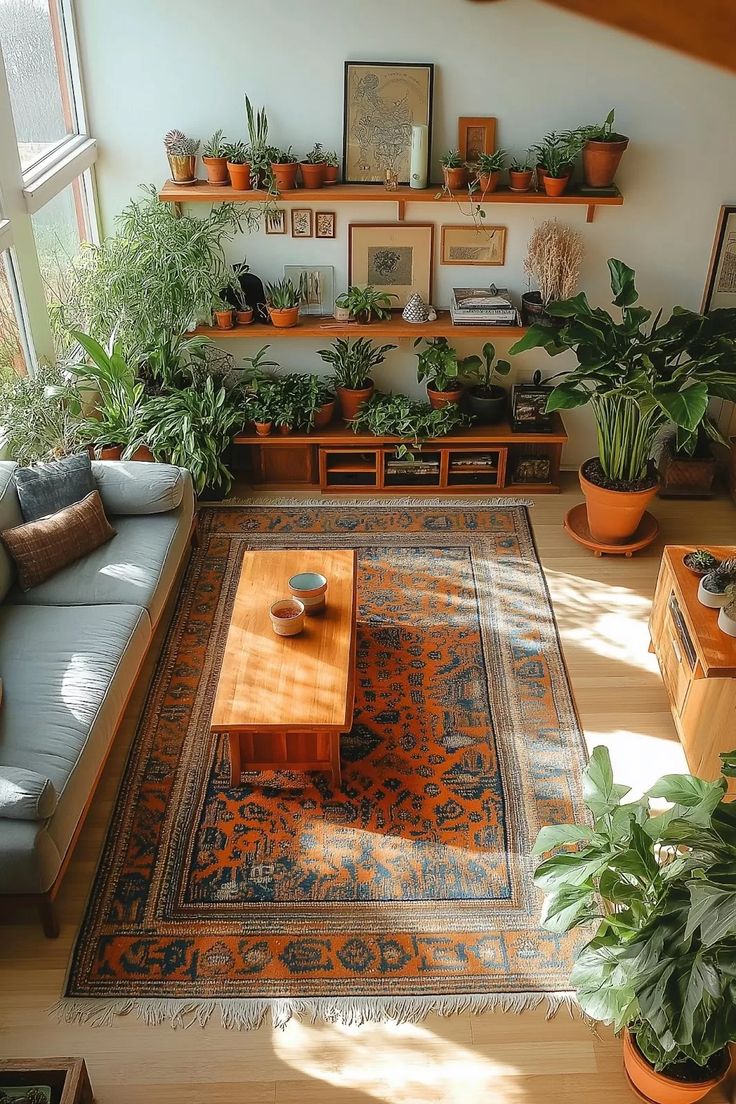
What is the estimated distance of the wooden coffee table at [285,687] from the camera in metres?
3.48

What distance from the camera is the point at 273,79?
4.91 m

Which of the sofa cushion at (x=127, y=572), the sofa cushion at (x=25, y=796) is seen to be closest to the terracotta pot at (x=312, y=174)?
the sofa cushion at (x=127, y=572)

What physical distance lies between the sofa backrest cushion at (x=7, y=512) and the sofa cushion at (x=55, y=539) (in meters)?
0.04

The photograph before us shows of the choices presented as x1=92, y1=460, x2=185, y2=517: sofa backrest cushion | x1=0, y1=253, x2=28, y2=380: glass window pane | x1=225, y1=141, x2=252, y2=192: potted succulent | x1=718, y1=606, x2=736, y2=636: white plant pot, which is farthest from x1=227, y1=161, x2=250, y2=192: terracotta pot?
x1=718, y1=606, x2=736, y2=636: white plant pot

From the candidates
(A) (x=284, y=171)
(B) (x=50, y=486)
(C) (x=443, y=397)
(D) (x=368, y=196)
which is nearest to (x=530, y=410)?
(C) (x=443, y=397)

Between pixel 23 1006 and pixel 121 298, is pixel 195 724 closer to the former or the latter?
pixel 23 1006

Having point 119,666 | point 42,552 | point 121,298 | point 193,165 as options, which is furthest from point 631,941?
point 193,165

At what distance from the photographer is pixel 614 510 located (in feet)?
16.2

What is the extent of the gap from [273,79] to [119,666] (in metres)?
3.05

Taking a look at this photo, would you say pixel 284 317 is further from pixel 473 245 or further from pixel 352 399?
pixel 473 245

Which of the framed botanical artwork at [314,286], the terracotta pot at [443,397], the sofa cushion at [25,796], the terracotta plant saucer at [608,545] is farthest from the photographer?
the terracotta pot at [443,397]

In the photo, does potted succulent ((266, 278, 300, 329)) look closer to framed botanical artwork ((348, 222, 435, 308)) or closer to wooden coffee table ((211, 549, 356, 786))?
framed botanical artwork ((348, 222, 435, 308))

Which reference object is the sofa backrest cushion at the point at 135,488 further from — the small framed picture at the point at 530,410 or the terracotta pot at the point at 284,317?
the small framed picture at the point at 530,410

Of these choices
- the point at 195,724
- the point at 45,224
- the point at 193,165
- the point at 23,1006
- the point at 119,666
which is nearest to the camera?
the point at 23,1006
